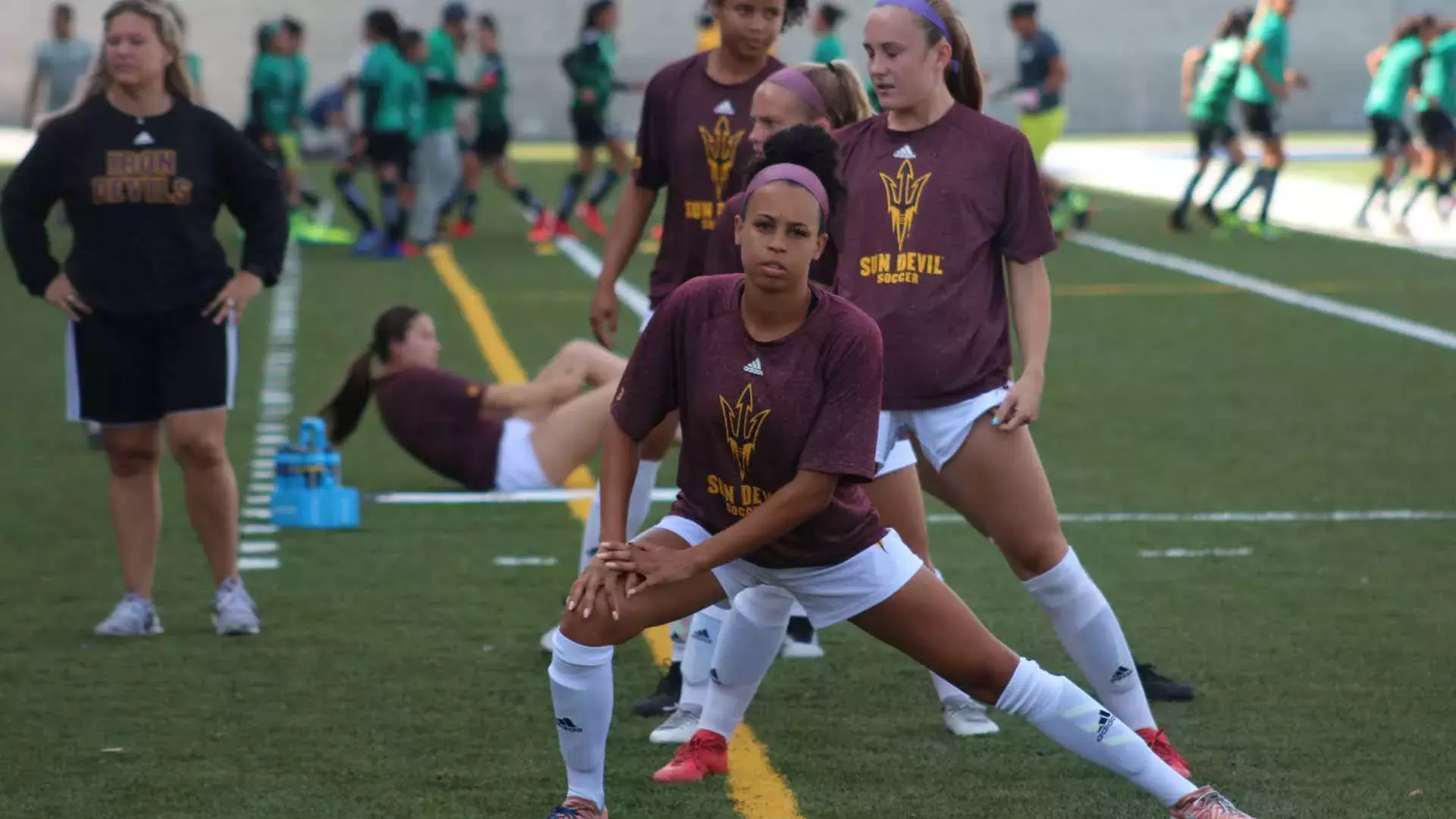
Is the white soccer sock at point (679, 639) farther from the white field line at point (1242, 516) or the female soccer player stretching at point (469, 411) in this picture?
the female soccer player stretching at point (469, 411)

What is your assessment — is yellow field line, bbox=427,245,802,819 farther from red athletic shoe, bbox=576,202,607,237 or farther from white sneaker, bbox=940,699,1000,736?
red athletic shoe, bbox=576,202,607,237

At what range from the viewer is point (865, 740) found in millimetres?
5699

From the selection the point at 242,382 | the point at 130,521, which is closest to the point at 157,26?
the point at 130,521

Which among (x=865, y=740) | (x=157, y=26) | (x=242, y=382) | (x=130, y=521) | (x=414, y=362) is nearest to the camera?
(x=865, y=740)

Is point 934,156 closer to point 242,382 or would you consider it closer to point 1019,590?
point 1019,590

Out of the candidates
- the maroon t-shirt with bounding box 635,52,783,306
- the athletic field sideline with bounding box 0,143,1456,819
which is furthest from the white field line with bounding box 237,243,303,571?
the maroon t-shirt with bounding box 635,52,783,306

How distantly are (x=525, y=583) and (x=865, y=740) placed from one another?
2376 millimetres

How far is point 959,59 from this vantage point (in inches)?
215

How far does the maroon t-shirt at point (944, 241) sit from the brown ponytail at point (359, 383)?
4239mm

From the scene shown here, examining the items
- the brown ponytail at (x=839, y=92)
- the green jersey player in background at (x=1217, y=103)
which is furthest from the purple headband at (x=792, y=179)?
the green jersey player in background at (x=1217, y=103)

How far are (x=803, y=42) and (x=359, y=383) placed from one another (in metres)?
34.2

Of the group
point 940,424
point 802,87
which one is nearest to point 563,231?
point 802,87

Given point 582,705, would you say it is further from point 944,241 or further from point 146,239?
point 146,239

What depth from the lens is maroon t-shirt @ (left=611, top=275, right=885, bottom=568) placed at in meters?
4.51
